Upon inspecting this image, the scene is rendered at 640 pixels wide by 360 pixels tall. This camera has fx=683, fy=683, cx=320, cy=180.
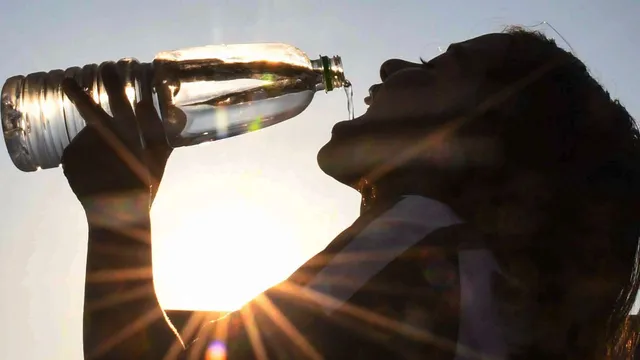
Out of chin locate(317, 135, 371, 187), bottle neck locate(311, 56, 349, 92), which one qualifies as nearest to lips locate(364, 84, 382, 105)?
chin locate(317, 135, 371, 187)

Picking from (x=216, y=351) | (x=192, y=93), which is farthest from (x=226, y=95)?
(x=216, y=351)

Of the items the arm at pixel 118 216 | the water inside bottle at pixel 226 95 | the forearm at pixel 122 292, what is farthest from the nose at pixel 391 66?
the forearm at pixel 122 292

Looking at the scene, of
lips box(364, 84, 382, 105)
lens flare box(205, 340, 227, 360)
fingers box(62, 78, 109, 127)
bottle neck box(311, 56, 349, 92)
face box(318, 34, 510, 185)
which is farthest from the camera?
bottle neck box(311, 56, 349, 92)

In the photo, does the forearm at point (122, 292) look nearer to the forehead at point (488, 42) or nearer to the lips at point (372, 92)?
the lips at point (372, 92)

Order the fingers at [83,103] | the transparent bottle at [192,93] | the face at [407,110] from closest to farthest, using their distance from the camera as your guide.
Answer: the fingers at [83,103] → the face at [407,110] → the transparent bottle at [192,93]

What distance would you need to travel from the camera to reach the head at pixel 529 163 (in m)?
1.03

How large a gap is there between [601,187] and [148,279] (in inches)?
28.0

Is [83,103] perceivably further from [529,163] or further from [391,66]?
[529,163]

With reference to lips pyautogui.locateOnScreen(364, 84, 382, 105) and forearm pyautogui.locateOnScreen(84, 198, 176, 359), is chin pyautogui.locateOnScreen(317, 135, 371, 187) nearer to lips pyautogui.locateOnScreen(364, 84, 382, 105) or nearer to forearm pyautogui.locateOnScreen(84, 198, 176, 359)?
lips pyautogui.locateOnScreen(364, 84, 382, 105)

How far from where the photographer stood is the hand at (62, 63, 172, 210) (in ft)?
3.21

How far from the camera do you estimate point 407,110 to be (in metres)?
1.16

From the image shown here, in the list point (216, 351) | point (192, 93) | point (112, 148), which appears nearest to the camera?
point (216, 351)

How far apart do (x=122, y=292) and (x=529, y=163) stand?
25.3 inches

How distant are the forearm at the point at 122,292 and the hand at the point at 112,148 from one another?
1.5 inches
